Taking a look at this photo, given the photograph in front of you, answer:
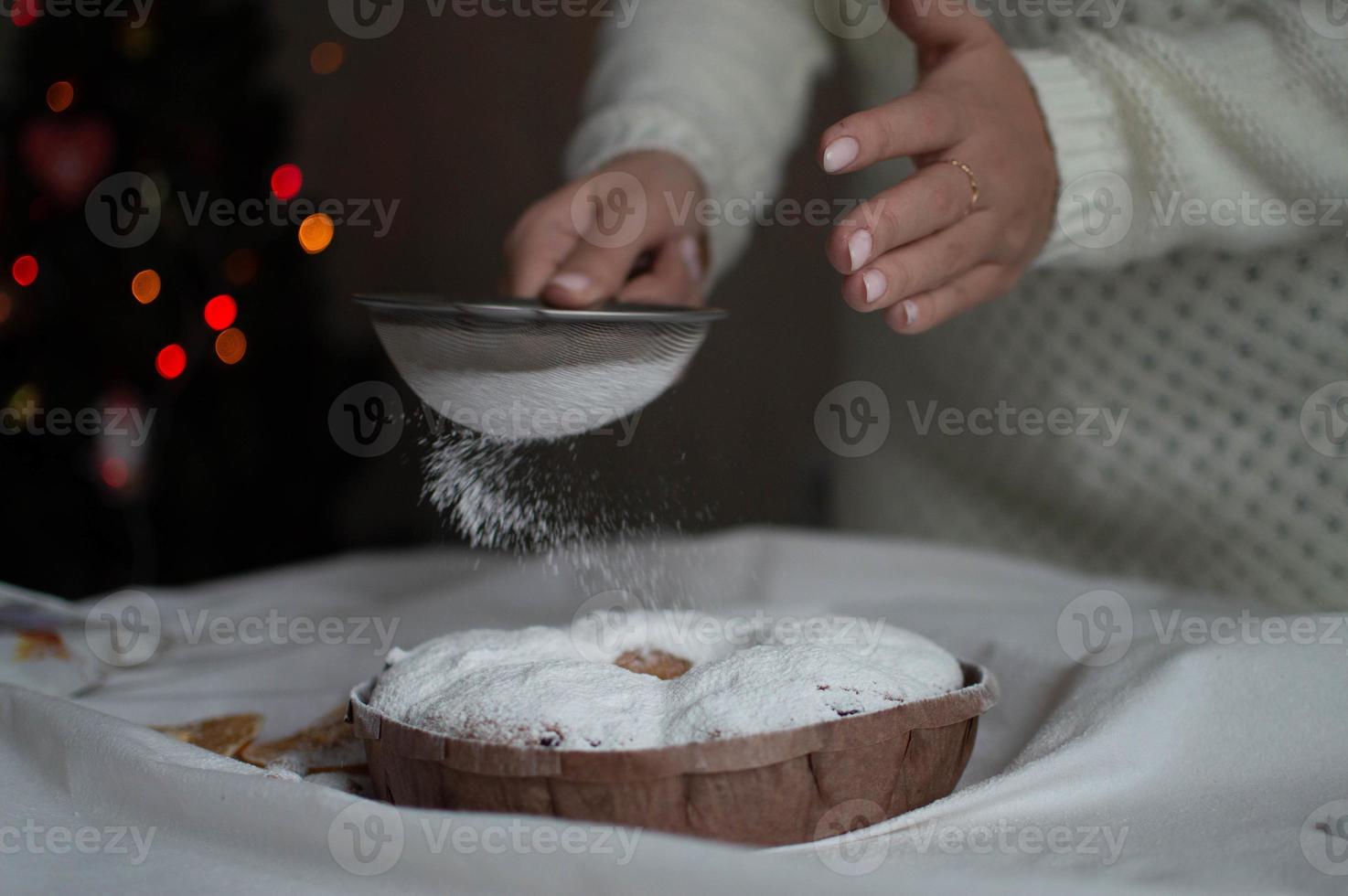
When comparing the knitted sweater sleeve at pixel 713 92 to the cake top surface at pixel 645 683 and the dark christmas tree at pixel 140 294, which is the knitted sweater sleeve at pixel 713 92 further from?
the dark christmas tree at pixel 140 294

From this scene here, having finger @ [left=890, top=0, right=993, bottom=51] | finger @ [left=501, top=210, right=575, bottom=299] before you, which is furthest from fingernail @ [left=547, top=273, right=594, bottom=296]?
finger @ [left=890, top=0, right=993, bottom=51]

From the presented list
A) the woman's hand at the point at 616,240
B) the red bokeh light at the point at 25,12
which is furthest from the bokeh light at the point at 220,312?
the woman's hand at the point at 616,240

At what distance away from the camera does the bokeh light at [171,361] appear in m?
2.37

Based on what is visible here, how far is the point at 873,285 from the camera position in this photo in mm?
877

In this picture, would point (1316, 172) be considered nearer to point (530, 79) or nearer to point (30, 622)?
point (30, 622)

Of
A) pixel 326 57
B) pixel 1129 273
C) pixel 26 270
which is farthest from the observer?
pixel 326 57

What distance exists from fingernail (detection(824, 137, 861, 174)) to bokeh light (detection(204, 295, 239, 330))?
1.97m

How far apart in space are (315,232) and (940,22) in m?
2.19

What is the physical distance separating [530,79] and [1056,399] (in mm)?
2689

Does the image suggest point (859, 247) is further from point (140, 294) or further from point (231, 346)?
point (231, 346)

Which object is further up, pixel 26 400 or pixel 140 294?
pixel 140 294

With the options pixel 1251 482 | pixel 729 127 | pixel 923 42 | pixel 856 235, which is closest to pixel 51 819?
pixel 856 235

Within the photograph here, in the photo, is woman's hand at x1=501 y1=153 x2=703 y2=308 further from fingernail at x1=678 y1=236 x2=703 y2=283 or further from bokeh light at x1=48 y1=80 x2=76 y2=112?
bokeh light at x1=48 y1=80 x2=76 y2=112

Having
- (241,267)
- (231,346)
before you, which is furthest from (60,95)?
(231,346)
